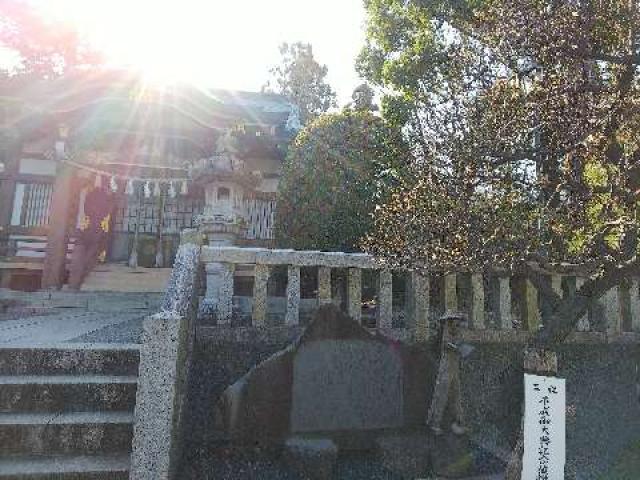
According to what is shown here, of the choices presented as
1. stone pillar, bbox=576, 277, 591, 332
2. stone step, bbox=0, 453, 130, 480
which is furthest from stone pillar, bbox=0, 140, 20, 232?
stone pillar, bbox=576, 277, 591, 332

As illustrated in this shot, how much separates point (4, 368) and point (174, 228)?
951 cm

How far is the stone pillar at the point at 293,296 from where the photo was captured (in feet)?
18.3

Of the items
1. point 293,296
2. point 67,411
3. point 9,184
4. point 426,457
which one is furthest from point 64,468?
point 9,184

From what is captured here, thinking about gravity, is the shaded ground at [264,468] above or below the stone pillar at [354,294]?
below

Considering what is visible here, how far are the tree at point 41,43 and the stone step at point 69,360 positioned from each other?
2250cm

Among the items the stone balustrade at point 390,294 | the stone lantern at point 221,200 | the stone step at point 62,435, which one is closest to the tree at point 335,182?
the stone lantern at point 221,200

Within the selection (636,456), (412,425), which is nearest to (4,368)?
(412,425)

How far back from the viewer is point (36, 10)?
22.5m

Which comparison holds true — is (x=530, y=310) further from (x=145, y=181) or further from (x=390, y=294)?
(x=145, y=181)

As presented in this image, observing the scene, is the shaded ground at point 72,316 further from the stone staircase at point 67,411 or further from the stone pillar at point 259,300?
the stone pillar at point 259,300

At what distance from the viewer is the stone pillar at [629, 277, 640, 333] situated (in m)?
6.54

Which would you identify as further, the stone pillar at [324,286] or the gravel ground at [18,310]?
the gravel ground at [18,310]

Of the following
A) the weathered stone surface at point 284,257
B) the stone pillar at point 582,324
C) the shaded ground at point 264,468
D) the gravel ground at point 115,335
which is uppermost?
the weathered stone surface at point 284,257

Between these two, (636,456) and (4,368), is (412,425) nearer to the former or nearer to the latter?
(636,456)
